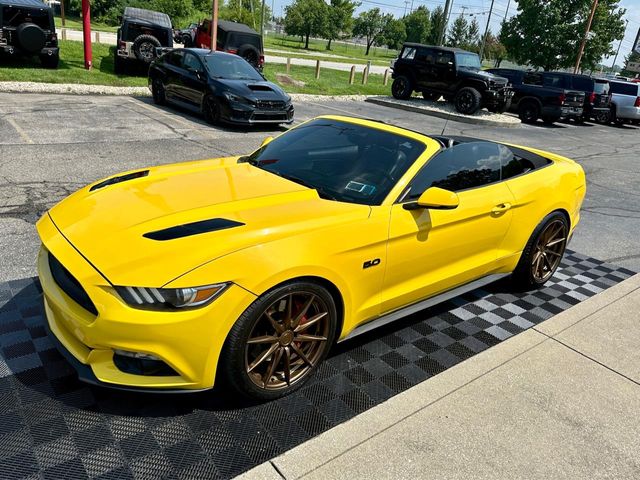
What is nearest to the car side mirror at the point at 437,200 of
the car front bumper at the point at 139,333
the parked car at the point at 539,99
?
the car front bumper at the point at 139,333

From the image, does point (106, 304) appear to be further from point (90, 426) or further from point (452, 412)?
point (452, 412)

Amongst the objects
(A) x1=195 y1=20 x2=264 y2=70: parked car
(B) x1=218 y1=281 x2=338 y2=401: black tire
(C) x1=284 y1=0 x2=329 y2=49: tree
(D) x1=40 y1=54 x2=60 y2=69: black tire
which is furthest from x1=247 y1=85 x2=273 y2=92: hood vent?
(C) x1=284 y1=0 x2=329 y2=49: tree

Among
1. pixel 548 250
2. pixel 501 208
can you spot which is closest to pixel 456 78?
pixel 548 250

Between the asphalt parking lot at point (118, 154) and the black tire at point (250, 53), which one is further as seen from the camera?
the black tire at point (250, 53)

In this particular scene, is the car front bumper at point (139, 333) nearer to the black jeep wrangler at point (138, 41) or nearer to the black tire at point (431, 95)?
the black jeep wrangler at point (138, 41)

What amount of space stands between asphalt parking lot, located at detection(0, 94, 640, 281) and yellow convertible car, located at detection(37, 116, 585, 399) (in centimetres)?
176

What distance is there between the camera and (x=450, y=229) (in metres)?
3.54

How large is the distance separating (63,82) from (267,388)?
13433 millimetres

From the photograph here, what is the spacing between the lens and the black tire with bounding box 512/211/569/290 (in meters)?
4.40

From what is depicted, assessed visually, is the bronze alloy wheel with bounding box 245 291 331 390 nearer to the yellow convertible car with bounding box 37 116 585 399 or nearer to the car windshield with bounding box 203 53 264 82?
the yellow convertible car with bounding box 37 116 585 399

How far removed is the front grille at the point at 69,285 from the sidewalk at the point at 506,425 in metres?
1.14

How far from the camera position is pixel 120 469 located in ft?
7.72

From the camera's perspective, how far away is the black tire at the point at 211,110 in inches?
Answer: 432

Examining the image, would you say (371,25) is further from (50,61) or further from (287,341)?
(287,341)
